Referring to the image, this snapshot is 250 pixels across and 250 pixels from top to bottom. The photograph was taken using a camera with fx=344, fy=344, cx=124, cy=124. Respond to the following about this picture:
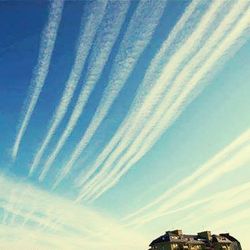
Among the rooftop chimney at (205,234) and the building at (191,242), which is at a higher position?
the rooftop chimney at (205,234)

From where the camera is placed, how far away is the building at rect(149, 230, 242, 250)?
12353 centimetres

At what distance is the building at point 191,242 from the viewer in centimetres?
12353

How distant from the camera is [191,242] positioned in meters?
129

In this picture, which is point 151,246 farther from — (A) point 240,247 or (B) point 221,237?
(A) point 240,247

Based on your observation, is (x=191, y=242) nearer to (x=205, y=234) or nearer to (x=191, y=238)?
(x=191, y=238)

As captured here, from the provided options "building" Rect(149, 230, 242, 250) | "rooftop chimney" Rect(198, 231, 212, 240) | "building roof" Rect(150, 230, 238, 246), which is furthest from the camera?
"rooftop chimney" Rect(198, 231, 212, 240)

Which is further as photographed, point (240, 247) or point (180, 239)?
point (240, 247)

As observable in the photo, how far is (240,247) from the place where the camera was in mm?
148750

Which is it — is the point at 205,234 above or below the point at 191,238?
above

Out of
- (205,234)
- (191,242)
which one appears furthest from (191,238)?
(205,234)

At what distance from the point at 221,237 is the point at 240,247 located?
48.5ft

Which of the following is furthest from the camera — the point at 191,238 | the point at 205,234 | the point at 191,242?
the point at 205,234

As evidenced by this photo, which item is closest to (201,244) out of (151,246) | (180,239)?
(180,239)

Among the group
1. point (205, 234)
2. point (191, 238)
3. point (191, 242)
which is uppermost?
point (205, 234)
